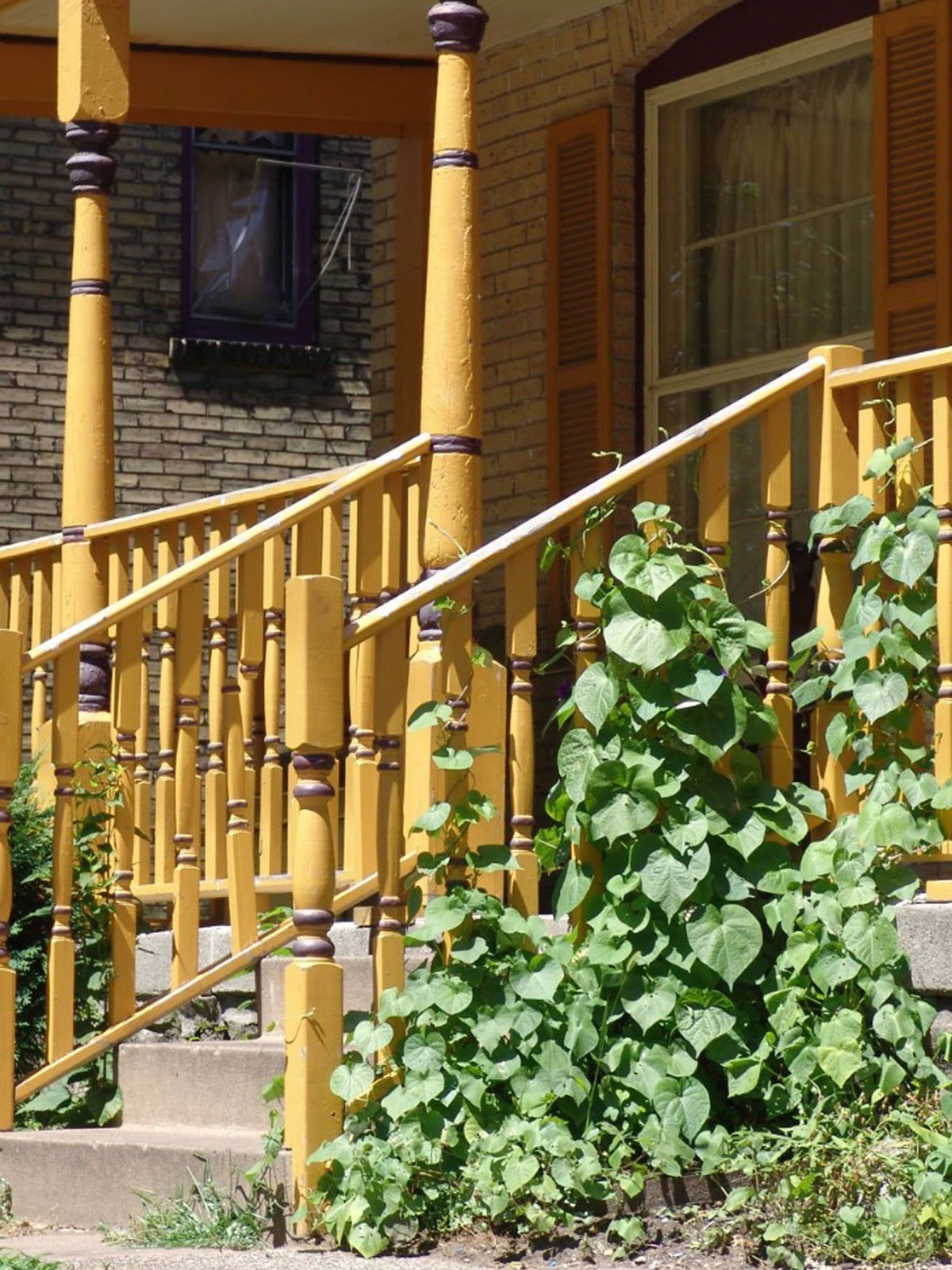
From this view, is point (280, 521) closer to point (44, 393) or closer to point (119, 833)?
point (119, 833)

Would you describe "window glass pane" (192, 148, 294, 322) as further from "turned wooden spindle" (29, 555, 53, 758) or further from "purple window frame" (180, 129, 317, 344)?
"turned wooden spindle" (29, 555, 53, 758)

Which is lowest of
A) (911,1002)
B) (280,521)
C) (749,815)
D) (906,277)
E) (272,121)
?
(911,1002)

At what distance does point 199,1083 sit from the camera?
5609 millimetres

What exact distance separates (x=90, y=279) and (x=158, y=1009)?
263 cm

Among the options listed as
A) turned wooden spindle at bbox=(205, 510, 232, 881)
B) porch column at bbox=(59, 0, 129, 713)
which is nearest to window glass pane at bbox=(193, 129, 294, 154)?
porch column at bbox=(59, 0, 129, 713)

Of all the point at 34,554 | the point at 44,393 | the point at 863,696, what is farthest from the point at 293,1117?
the point at 44,393

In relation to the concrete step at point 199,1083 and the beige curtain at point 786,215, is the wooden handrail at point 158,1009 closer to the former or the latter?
the concrete step at point 199,1083

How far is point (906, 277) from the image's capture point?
729 centimetres

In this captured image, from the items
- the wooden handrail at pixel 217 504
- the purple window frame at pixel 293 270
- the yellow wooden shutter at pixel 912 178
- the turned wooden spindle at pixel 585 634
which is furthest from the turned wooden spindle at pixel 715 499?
the purple window frame at pixel 293 270

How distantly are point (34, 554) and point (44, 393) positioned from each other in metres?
5.21

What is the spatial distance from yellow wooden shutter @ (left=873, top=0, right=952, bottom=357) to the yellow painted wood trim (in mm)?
2171

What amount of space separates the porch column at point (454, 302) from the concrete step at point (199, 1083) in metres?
1.25

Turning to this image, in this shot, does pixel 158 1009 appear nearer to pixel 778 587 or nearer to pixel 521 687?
pixel 521 687

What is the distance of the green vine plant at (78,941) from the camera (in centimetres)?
581
